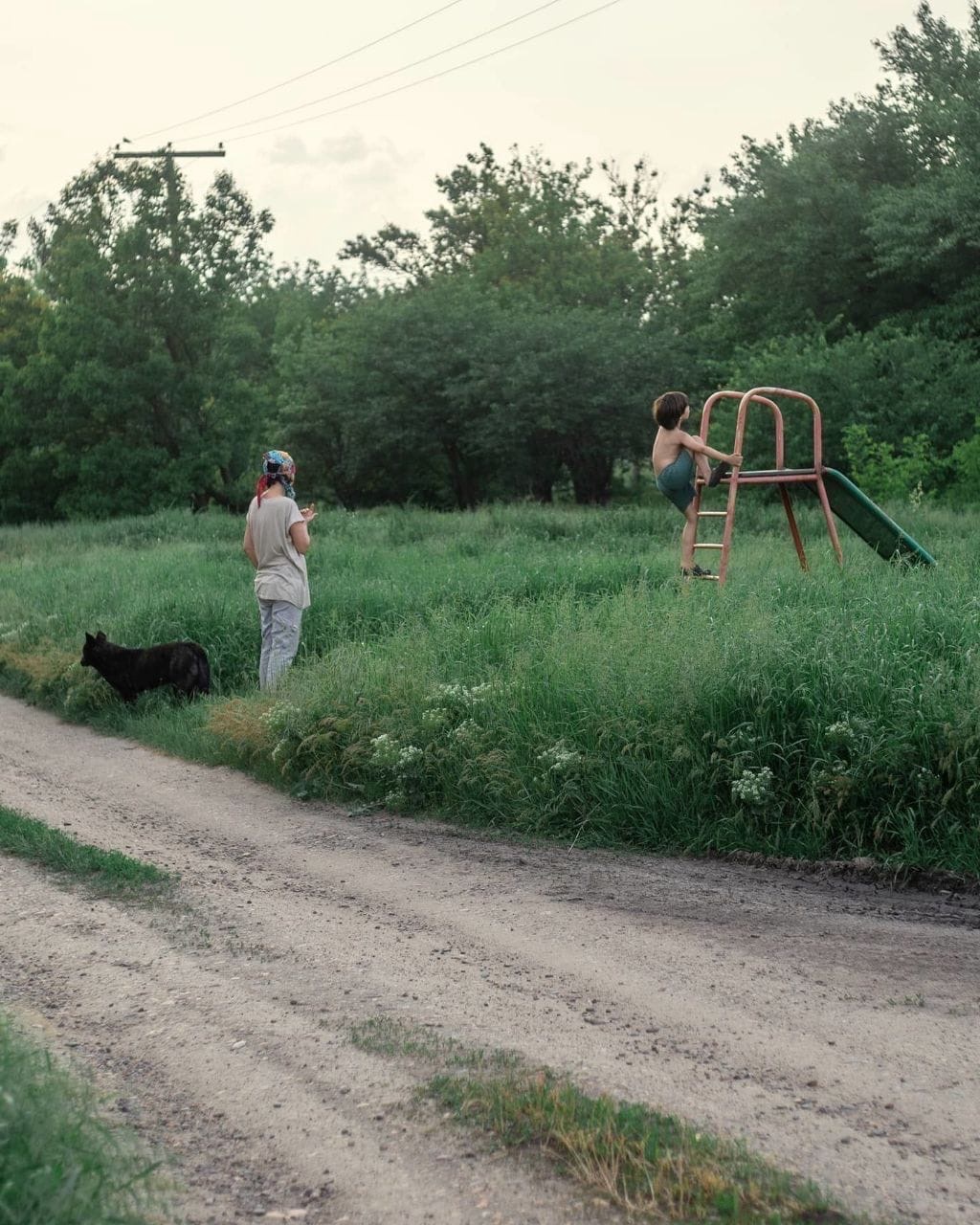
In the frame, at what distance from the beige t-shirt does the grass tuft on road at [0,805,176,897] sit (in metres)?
3.61

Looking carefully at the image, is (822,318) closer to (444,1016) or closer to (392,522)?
(392,522)

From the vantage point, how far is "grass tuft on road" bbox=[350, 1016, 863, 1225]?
331cm

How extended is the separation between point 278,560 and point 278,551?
0.08 m

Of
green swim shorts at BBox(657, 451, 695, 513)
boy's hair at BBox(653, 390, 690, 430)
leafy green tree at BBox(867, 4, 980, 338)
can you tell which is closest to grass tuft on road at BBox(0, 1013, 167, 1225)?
boy's hair at BBox(653, 390, 690, 430)

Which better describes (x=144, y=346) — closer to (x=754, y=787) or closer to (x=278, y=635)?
(x=278, y=635)

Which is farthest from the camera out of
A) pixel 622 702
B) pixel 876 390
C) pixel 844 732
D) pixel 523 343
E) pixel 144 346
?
pixel 144 346

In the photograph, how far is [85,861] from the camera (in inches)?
268

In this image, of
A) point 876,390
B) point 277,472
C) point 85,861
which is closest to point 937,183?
point 876,390

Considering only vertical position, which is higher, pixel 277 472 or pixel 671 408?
pixel 671 408

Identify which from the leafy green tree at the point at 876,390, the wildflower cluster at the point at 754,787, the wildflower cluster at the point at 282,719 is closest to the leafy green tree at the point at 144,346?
the leafy green tree at the point at 876,390

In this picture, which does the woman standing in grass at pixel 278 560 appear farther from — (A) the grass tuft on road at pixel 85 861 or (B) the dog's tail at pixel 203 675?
(A) the grass tuft on road at pixel 85 861

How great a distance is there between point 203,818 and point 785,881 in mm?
3765

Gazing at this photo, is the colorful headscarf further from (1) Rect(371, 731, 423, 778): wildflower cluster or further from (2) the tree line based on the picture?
(2) the tree line

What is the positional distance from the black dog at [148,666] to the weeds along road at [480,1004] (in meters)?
4.02
